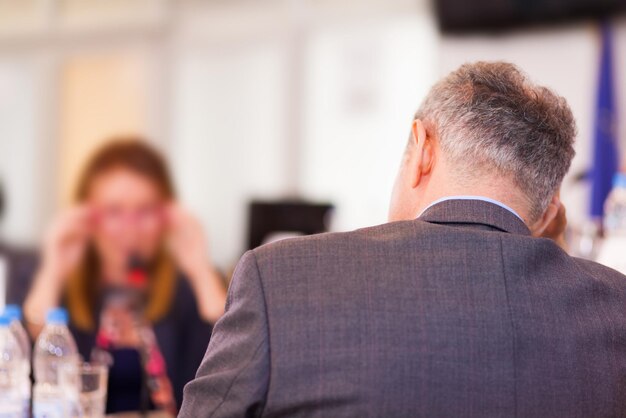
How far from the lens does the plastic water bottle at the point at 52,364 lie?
1695 mm

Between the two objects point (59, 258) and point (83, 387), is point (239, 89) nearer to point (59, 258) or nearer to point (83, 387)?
point (59, 258)

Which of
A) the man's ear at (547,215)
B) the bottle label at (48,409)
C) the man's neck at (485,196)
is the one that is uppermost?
the man's neck at (485,196)

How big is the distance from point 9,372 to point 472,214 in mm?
1185

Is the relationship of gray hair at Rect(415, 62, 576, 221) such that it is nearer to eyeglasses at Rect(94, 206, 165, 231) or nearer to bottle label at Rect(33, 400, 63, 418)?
bottle label at Rect(33, 400, 63, 418)

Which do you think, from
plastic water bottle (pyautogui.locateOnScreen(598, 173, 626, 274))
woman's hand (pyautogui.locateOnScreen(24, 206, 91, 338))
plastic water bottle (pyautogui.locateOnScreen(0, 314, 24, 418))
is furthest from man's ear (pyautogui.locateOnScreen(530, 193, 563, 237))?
woman's hand (pyautogui.locateOnScreen(24, 206, 91, 338))

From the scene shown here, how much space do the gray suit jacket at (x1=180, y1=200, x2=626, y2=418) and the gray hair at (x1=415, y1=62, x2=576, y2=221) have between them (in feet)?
0.36

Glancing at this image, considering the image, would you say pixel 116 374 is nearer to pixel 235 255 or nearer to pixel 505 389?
pixel 505 389

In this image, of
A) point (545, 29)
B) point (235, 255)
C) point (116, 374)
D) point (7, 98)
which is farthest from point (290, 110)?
point (116, 374)

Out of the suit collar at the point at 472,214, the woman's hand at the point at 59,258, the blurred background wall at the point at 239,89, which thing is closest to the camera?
the suit collar at the point at 472,214

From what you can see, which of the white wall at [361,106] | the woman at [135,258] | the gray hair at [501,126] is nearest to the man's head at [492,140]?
the gray hair at [501,126]

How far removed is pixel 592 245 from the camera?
2.17 meters

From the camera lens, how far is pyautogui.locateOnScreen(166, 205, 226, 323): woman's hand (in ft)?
9.57

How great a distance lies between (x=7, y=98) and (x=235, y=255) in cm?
210

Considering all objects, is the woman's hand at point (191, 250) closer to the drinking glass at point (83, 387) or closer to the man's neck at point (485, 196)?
the drinking glass at point (83, 387)
